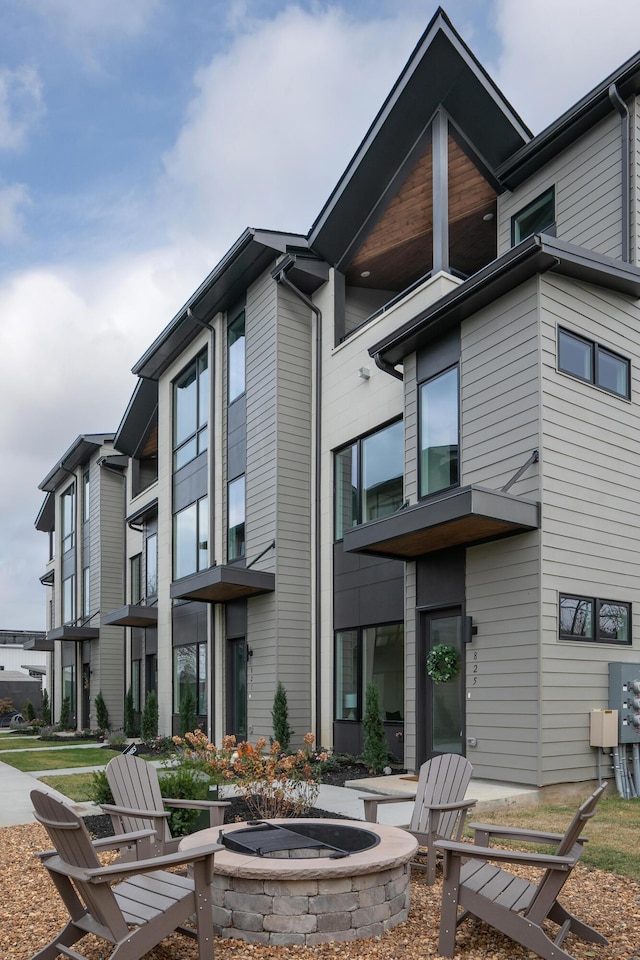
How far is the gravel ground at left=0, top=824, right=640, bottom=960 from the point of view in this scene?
4875mm

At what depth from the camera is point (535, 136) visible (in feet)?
44.9

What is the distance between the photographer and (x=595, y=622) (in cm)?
1037

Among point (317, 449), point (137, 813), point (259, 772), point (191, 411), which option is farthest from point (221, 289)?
point (137, 813)

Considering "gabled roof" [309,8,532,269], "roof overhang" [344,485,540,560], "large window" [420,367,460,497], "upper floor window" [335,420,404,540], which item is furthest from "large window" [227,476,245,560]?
"large window" [420,367,460,497]

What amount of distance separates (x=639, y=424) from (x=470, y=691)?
4.08 meters

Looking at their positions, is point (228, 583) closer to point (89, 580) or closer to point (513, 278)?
point (513, 278)

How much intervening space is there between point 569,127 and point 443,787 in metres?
10.0

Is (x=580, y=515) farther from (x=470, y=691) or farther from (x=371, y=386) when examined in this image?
(x=371, y=386)

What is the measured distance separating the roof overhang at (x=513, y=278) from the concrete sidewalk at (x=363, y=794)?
573 cm

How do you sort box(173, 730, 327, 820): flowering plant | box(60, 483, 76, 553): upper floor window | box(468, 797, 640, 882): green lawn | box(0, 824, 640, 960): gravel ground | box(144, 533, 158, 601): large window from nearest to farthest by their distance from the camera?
1. box(0, 824, 640, 960): gravel ground
2. box(468, 797, 640, 882): green lawn
3. box(173, 730, 327, 820): flowering plant
4. box(144, 533, 158, 601): large window
5. box(60, 483, 76, 553): upper floor window

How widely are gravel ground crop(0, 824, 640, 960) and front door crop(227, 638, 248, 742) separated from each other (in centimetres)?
1016

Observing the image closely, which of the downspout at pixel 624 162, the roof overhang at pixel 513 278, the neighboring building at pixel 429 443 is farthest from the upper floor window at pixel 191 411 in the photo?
the downspout at pixel 624 162

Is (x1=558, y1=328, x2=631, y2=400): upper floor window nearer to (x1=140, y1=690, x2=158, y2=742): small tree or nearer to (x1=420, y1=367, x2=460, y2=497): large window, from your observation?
(x1=420, y1=367, x2=460, y2=497): large window

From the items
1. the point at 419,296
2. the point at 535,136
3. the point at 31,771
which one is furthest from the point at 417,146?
the point at 31,771
